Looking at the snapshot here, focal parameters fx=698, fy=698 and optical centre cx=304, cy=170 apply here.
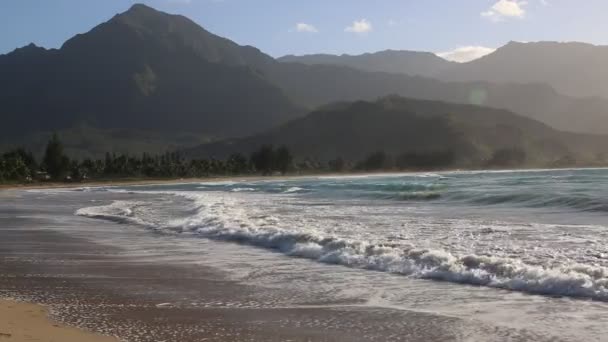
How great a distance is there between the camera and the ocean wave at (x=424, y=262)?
10.5 m

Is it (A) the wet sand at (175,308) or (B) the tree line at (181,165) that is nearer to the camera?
(A) the wet sand at (175,308)

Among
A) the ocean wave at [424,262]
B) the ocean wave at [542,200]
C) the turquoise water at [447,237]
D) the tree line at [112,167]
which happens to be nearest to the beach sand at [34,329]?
the turquoise water at [447,237]

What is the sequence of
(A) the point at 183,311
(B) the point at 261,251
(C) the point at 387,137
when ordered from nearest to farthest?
(A) the point at 183,311 < (B) the point at 261,251 < (C) the point at 387,137

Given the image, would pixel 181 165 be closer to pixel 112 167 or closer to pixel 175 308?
pixel 112 167

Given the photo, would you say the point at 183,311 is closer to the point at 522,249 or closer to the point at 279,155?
the point at 522,249

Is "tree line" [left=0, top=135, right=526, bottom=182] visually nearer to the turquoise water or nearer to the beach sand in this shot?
the turquoise water

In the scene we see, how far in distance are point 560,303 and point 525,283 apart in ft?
3.94

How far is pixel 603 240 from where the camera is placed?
14.9 metres

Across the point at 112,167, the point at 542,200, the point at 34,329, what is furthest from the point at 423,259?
the point at 112,167

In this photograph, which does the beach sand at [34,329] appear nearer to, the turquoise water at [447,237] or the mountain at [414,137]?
the turquoise water at [447,237]

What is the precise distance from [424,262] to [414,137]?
580 feet

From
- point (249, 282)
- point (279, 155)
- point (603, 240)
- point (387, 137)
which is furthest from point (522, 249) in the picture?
point (387, 137)

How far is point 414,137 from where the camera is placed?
18712 cm

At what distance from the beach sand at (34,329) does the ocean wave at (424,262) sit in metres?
6.07
